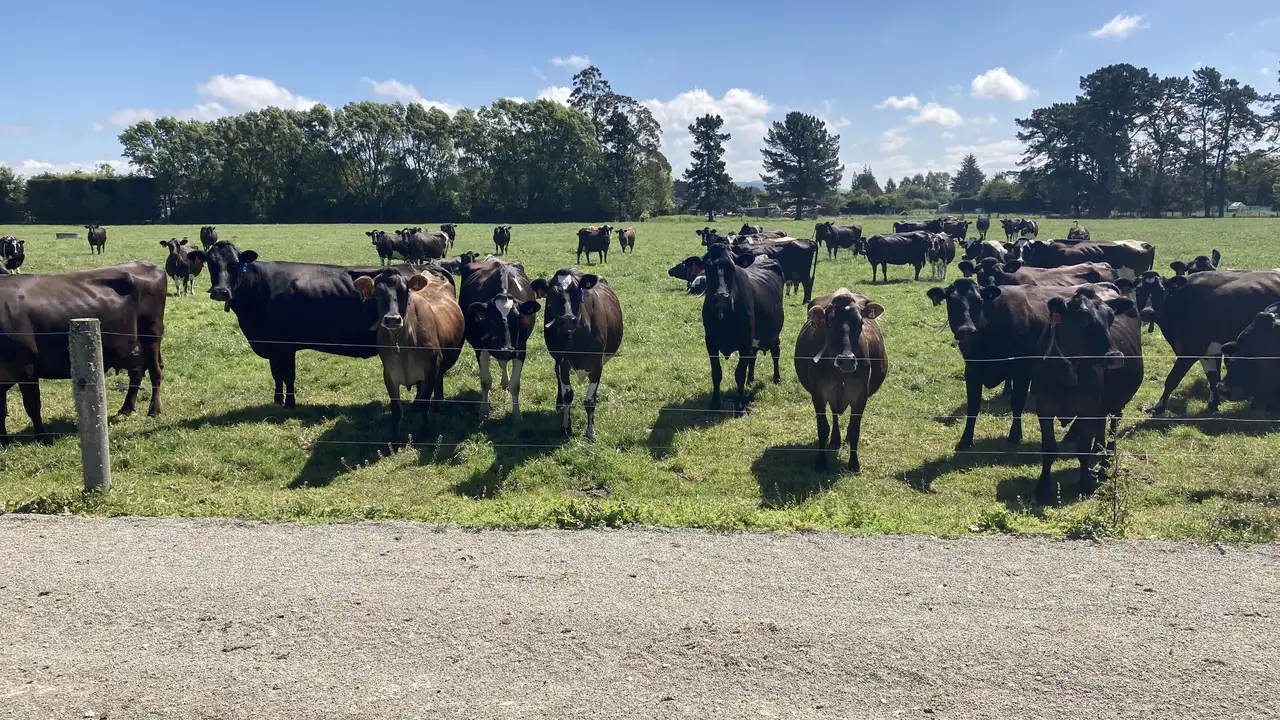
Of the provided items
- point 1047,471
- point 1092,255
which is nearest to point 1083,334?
point 1047,471

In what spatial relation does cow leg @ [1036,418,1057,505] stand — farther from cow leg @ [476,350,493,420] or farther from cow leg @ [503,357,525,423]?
cow leg @ [476,350,493,420]

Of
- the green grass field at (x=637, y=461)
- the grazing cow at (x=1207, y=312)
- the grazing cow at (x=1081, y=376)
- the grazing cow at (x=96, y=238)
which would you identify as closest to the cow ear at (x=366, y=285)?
the green grass field at (x=637, y=461)

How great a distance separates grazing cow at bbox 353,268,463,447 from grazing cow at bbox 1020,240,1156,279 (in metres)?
16.1

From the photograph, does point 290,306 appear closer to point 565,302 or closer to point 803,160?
point 565,302

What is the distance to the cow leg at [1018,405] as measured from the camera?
9125 millimetres

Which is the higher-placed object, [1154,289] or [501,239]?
[501,239]

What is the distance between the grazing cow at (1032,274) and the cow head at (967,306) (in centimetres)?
266

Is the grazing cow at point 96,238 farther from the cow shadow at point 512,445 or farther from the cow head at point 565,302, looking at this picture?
the cow head at point 565,302

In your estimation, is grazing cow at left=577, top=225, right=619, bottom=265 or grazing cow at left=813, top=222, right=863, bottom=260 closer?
grazing cow at left=813, top=222, right=863, bottom=260

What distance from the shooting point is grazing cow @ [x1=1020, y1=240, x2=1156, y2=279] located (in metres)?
20.9

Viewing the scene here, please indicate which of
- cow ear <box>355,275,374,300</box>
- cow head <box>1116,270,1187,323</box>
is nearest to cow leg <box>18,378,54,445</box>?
cow ear <box>355,275,374,300</box>

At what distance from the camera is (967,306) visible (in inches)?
353

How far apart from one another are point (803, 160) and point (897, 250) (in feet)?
260

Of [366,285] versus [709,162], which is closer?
[366,285]
